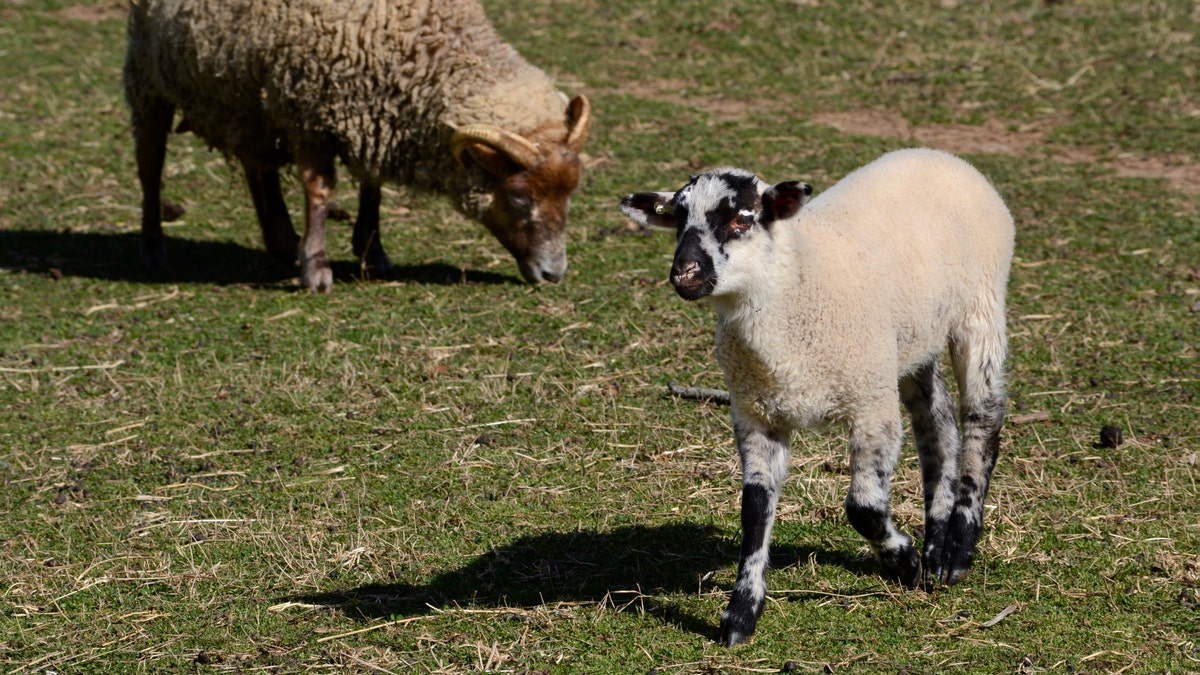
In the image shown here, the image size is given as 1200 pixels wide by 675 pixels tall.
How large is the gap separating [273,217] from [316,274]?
1050 mm

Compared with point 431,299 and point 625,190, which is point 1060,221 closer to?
point 625,190

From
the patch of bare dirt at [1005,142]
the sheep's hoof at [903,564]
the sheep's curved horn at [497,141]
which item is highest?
the patch of bare dirt at [1005,142]

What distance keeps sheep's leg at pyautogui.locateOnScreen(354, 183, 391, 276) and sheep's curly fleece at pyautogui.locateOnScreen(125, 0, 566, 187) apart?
0.51 metres

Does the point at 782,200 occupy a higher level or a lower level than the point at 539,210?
higher

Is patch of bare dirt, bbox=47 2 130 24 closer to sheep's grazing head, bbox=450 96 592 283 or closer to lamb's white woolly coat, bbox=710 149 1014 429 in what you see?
sheep's grazing head, bbox=450 96 592 283

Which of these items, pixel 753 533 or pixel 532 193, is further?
pixel 532 193

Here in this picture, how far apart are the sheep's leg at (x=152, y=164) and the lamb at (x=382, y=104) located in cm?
57

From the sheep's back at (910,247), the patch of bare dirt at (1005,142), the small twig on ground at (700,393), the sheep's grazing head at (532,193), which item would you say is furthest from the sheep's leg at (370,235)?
the sheep's back at (910,247)

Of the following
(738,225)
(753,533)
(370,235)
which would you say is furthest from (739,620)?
Answer: (370,235)

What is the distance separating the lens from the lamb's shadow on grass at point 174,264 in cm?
1080

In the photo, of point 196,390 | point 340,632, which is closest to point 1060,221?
point 196,390

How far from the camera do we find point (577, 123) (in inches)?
407

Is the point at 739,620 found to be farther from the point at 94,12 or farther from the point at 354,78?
the point at 94,12

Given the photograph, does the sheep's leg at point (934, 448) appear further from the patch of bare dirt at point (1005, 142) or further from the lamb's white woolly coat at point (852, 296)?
the patch of bare dirt at point (1005, 142)
